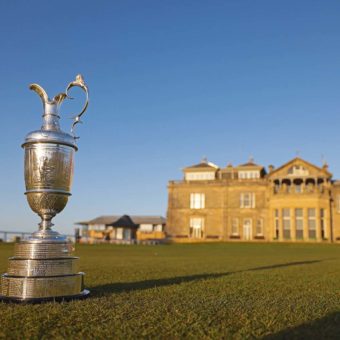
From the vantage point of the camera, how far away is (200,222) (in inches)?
2291

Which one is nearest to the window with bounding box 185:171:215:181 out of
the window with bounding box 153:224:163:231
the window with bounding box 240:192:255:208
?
the window with bounding box 240:192:255:208

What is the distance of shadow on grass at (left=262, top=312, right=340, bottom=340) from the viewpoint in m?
3.91

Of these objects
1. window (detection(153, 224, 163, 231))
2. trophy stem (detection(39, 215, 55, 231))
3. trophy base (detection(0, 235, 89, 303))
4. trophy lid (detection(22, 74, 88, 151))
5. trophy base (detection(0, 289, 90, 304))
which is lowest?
trophy base (detection(0, 289, 90, 304))

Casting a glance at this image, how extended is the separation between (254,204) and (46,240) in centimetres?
5124

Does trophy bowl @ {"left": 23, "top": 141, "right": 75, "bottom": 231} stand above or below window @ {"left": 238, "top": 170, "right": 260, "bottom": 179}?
below

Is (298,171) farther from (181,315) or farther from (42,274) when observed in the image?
(181,315)

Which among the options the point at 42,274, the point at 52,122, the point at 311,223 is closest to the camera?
the point at 42,274

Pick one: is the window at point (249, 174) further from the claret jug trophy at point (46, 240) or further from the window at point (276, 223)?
the claret jug trophy at point (46, 240)

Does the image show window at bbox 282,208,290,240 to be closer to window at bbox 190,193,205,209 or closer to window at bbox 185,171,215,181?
window at bbox 190,193,205,209

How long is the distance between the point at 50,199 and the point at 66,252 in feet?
2.77

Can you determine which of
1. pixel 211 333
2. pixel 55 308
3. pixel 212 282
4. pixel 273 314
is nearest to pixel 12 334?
pixel 55 308

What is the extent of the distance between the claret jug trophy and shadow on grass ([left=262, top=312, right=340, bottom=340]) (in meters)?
3.18

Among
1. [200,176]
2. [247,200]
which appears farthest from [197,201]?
[247,200]

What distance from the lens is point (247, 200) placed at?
184ft
